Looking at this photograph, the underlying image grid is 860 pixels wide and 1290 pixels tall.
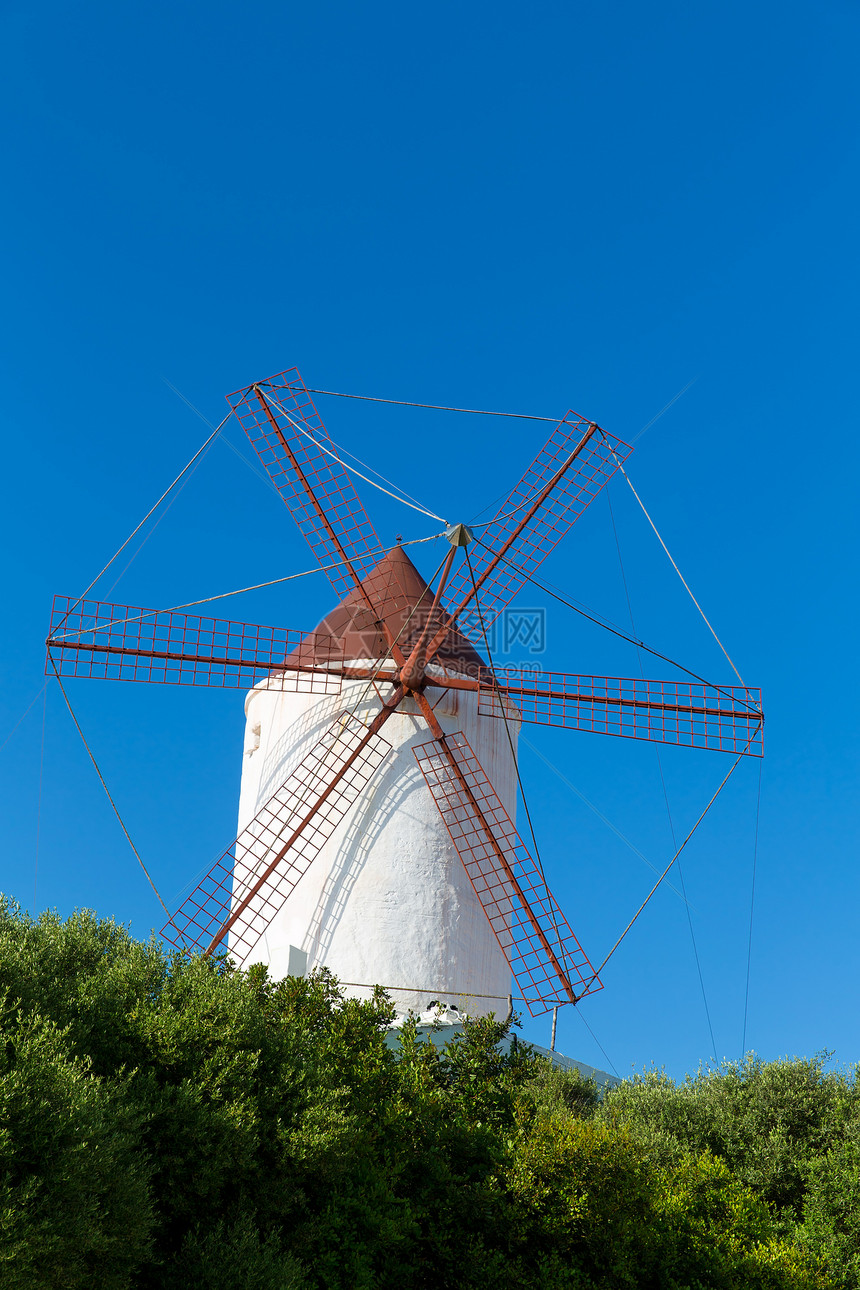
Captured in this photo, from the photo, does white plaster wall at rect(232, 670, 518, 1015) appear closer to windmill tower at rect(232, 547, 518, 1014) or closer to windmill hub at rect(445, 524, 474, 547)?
windmill tower at rect(232, 547, 518, 1014)

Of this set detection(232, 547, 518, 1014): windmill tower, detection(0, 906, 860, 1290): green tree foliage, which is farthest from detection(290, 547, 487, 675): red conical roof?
detection(0, 906, 860, 1290): green tree foliage

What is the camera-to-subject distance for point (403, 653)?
14.3 meters

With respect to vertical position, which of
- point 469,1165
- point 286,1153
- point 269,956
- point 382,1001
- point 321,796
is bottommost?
point 286,1153

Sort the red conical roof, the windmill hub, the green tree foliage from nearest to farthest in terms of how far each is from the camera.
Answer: the green tree foliage < the windmill hub < the red conical roof

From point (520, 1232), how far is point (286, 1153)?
2.11 m

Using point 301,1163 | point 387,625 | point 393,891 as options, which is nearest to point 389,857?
point 393,891

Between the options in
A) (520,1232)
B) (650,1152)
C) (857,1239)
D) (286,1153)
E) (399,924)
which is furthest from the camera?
(399,924)

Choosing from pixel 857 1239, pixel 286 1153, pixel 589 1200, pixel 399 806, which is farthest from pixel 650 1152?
pixel 286 1153

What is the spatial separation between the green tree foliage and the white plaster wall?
2.11 m

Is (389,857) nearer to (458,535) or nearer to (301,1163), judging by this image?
(458,535)

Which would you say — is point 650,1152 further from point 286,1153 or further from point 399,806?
point 286,1153

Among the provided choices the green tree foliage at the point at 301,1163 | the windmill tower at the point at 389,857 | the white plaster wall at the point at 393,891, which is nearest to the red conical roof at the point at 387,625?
the windmill tower at the point at 389,857

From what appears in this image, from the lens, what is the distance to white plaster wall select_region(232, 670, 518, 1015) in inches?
525

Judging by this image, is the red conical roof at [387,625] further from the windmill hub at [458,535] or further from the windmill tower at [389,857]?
the windmill hub at [458,535]
